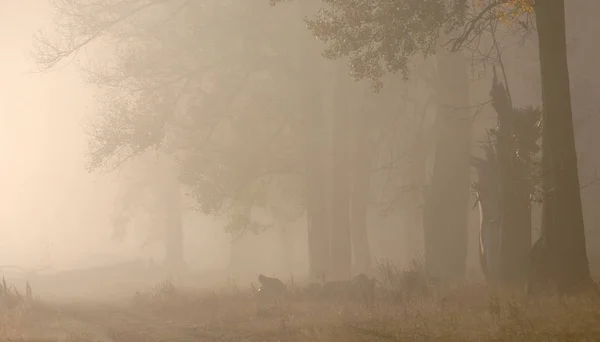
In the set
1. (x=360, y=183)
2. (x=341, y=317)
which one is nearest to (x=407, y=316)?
(x=341, y=317)

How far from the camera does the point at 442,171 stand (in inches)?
789

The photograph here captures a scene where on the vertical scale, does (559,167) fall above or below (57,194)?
below

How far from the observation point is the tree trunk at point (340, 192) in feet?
78.6

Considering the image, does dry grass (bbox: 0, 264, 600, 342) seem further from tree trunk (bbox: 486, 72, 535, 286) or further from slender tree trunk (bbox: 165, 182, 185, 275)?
slender tree trunk (bbox: 165, 182, 185, 275)

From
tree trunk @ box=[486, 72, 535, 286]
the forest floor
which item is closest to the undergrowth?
the forest floor

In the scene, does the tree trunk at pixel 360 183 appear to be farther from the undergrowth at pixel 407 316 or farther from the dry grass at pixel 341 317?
the undergrowth at pixel 407 316

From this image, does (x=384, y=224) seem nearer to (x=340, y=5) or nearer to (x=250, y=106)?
(x=250, y=106)

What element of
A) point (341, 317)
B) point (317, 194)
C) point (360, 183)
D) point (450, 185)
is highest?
point (360, 183)

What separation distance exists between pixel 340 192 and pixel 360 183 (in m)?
4.55

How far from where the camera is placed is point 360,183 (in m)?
28.9

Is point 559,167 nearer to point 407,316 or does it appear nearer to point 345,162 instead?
point 407,316

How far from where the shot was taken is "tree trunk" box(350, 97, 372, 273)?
1119 inches

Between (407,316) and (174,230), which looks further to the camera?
(174,230)

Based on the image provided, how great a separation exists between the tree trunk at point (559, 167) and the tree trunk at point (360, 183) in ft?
48.7
